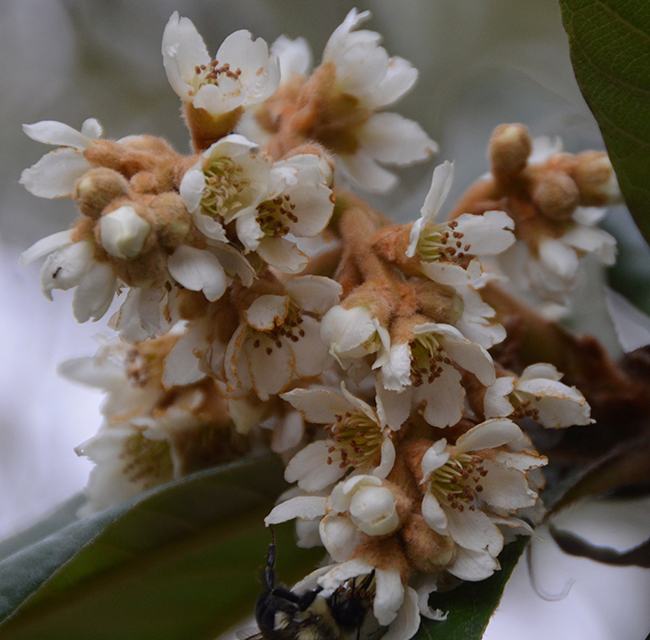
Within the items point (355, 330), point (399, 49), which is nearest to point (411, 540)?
point (355, 330)

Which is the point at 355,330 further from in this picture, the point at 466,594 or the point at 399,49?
the point at 399,49

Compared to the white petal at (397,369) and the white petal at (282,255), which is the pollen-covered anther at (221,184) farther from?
the white petal at (397,369)

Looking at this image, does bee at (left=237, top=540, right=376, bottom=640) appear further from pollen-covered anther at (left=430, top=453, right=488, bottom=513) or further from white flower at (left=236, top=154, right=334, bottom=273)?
white flower at (left=236, top=154, right=334, bottom=273)

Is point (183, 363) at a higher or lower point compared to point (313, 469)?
higher

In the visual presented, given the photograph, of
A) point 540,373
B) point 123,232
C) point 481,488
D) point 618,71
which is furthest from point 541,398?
point 123,232

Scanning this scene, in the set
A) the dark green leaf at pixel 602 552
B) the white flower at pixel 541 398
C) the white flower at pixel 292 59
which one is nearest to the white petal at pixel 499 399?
the white flower at pixel 541 398

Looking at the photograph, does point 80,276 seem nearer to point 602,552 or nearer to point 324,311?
point 324,311

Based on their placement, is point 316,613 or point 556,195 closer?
point 316,613

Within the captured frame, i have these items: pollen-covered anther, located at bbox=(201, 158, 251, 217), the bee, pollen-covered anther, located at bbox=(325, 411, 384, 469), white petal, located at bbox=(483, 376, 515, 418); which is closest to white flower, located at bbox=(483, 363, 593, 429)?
white petal, located at bbox=(483, 376, 515, 418)
